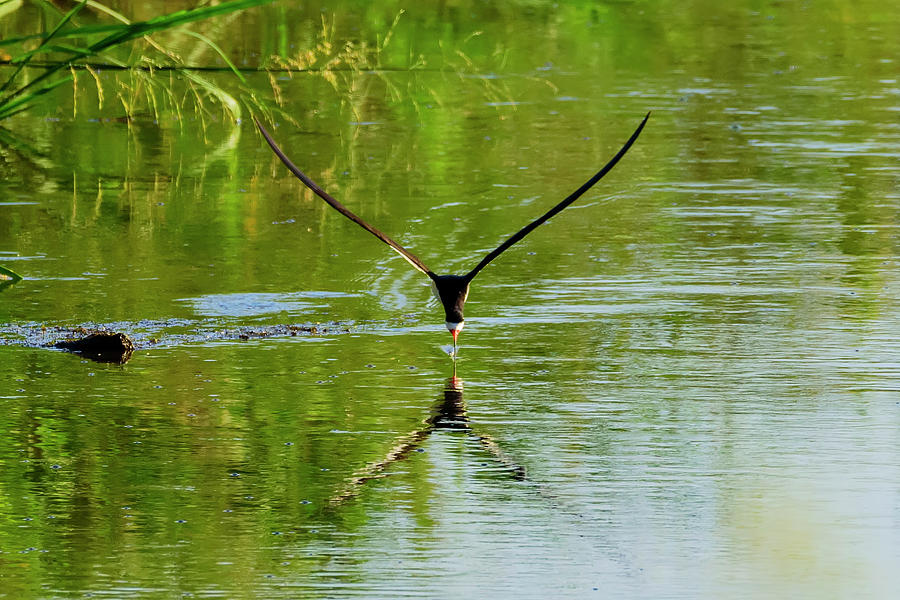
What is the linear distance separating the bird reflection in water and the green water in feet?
0.09

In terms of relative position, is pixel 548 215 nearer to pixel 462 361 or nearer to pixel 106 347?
pixel 462 361

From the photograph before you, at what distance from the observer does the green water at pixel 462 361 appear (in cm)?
596

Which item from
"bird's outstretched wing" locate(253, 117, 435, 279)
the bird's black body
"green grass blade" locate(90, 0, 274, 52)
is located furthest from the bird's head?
"green grass blade" locate(90, 0, 274, 52)

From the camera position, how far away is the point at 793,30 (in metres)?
26.3

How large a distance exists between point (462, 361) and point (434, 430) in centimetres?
127

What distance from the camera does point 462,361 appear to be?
871 centimetres

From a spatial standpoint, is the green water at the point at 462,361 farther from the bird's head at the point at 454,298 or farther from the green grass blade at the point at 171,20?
the green grass blade at the point at 171,20

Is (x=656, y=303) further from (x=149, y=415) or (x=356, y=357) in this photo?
(x=149, y=415)

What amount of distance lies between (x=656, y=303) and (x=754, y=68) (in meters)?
12.0

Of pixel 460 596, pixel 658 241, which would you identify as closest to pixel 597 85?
pixel 658 241

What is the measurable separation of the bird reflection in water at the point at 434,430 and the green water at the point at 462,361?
3 centimetres

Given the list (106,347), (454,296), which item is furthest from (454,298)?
(106,347)

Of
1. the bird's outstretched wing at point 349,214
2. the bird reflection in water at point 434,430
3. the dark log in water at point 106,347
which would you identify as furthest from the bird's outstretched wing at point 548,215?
the dark log in water at point 106,347

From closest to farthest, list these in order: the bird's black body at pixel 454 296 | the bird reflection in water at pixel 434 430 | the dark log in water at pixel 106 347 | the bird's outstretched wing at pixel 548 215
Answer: the bird reflection in water at pixel 434 430
the bird's outstretched wing at pixel 548 215
the bird's black body at pixel 454 296
the dark log in water at pixel 106 347
